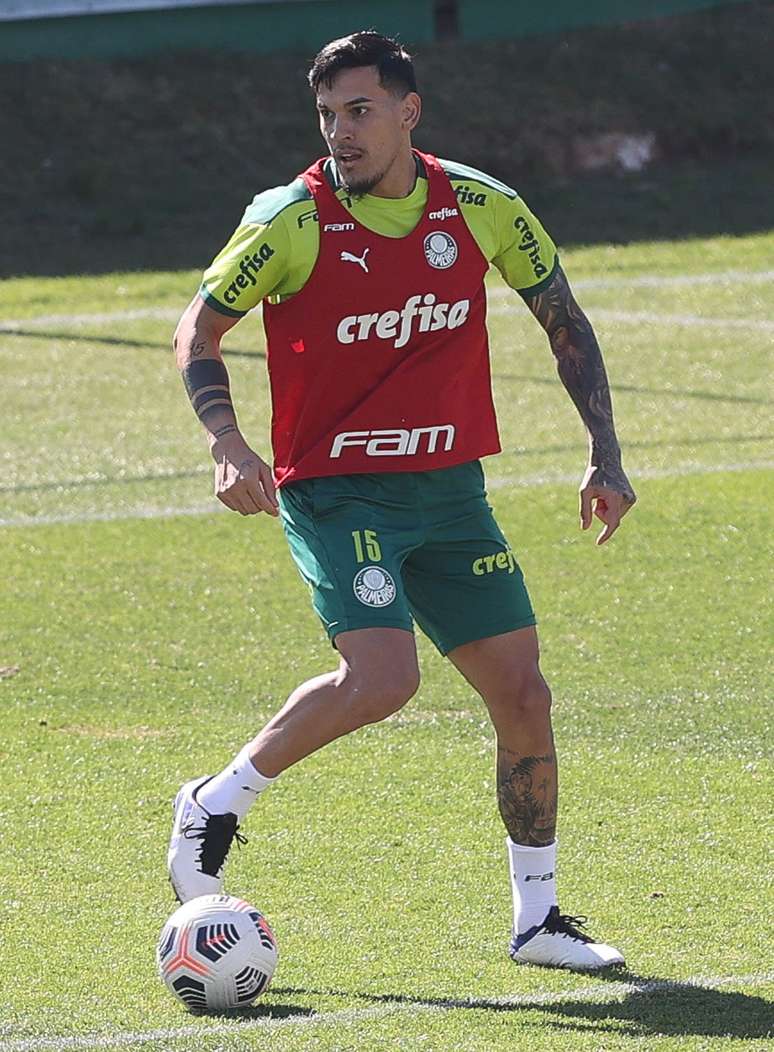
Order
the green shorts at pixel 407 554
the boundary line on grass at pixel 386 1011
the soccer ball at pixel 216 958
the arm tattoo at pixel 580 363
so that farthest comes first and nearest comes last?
1. the arm tattoo at pixel 580 363
2. the green shorts at pixel 407 554
3. the soccer ball at pixel 216 958
4. the boundary line on grass at pixel 386 1011

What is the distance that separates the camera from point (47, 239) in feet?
57.3

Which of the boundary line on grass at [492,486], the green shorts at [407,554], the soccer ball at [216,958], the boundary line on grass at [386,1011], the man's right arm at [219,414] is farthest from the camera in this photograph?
the boundary line on grass at [492,486]

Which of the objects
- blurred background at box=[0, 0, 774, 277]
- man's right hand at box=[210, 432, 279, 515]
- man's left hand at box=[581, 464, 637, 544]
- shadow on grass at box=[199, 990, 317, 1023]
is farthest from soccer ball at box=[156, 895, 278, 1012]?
blurred background at box=[0, 0, 774, 277]

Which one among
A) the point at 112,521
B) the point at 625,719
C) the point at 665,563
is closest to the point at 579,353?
the point at 625,719

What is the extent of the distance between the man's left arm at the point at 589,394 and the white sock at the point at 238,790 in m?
1.08

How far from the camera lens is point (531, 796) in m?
4.88

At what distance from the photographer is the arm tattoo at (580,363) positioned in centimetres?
502

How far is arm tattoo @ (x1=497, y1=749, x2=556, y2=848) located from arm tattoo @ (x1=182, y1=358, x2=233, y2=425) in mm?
1162

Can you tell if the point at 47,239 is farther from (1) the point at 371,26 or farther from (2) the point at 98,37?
(1) the point at 371,26

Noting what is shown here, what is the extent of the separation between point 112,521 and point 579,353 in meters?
5.13

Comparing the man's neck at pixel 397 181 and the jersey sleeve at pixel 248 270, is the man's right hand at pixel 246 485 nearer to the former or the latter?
the jersey sleeve at pixel 248 270

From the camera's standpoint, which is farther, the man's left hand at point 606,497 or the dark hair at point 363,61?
the man's left hand at point 606,497

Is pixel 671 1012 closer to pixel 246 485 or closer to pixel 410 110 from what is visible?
pixel 246 485

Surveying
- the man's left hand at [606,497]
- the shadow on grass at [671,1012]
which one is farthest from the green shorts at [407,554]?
the shadow on grass at [671,1012]
